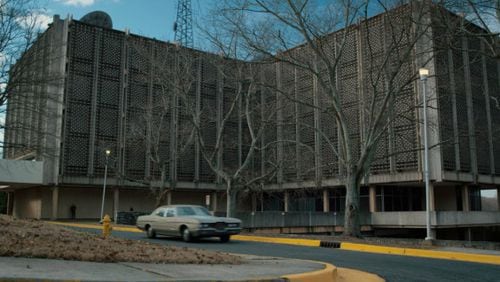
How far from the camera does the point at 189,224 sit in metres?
19.7

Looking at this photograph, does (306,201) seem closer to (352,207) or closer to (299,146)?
(299,146)

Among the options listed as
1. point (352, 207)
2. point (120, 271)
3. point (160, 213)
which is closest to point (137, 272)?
point (120, 271)

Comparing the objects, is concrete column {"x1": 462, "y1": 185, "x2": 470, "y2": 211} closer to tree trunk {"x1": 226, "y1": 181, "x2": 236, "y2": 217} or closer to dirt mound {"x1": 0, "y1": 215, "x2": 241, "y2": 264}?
tree trunk {"x1": 226, "y1": 181, "x2": 236, "y2": 217}

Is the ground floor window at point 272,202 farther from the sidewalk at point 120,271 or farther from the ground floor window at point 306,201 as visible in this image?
the sidewalk at point 120,271

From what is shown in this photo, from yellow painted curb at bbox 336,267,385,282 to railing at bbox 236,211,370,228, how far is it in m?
24.3

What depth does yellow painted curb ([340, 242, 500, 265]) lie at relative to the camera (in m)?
14.8

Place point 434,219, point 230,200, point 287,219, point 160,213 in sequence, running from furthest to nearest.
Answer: point 434,219
point 287,219
point 230,200
point 160,213

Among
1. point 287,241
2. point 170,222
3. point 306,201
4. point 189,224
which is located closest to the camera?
point 189,224

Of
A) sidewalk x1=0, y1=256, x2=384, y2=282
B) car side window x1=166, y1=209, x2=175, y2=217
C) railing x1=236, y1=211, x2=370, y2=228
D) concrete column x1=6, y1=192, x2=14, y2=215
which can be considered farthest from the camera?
concrete column x1=6, y1=192, x2=14, y2=215

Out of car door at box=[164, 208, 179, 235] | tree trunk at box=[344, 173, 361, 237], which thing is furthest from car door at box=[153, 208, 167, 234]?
tree trunk at box=[344, 173, 361, 237]

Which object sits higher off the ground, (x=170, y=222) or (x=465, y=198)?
(x=465, y=198)

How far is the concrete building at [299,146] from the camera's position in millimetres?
44031

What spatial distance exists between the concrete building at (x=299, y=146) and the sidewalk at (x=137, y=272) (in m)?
31.5

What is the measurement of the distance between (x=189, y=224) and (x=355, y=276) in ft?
34.4
